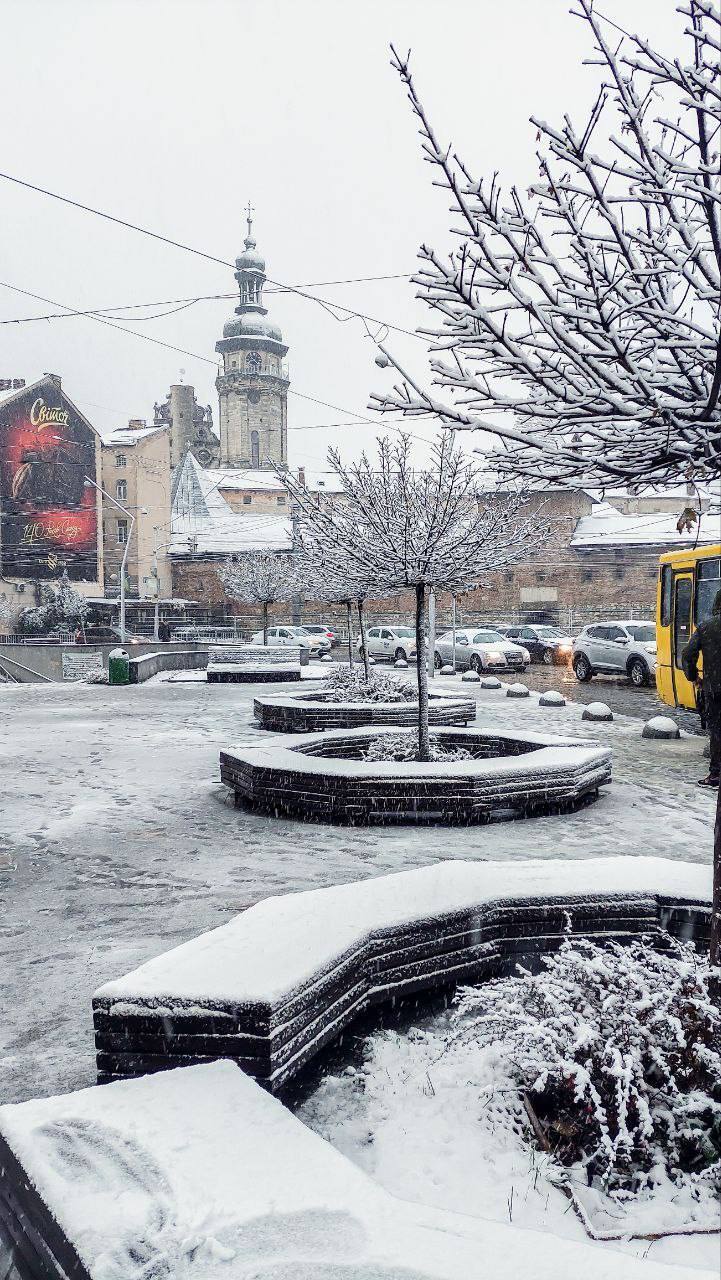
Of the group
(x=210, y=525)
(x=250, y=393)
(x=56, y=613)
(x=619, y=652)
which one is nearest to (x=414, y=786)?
(x=619, y=652)

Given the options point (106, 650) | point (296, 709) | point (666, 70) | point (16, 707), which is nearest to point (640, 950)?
point (666, 70)

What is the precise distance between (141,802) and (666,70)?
766 centimetres

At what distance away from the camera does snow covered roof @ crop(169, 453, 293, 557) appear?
190 ft

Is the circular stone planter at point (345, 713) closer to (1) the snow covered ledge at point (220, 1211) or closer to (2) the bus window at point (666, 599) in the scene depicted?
(2) the bus window at point (666, 599)

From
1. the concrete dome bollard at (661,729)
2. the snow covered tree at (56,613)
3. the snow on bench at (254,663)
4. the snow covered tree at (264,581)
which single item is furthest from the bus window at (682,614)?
the snow covered tree at (56,613)

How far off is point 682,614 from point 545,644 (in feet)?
65.2

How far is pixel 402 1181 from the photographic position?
252cm

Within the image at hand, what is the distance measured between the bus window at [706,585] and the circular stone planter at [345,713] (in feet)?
15.6

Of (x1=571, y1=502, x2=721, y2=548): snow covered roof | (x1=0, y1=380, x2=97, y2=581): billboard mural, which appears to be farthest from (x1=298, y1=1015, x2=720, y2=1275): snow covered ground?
(x1=571, y1=502, x2=721, y2=548): snow covered roof

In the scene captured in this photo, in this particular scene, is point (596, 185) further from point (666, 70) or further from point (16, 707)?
point (16, 707)

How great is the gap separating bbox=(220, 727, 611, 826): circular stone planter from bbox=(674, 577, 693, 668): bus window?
7706 mm

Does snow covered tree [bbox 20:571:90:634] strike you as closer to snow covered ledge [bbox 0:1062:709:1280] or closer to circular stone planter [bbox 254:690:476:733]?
circular stone planter [bbox 254:690:476:733]

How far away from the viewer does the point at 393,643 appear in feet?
115

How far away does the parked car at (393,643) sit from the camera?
33969 mm
